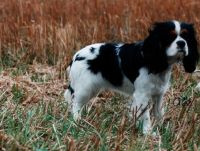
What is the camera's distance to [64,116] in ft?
13.6

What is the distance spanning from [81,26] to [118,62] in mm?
2553

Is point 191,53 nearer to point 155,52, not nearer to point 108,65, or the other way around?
point 155,52

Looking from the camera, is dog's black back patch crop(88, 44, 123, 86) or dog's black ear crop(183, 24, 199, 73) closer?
dog's black ear crop(183, 24, 199, 73)

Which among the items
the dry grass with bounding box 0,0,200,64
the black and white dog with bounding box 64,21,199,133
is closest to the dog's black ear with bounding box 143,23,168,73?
the black and white dog with bounding box 64,21,199,133

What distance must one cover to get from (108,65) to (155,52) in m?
0.52

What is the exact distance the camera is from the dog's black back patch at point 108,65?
508cm

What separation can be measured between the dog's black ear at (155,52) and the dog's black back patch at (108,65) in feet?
1.08

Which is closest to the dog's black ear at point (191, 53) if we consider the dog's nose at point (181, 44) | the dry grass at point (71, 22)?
the dog's nose at point (181, 44)

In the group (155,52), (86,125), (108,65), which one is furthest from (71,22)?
(86,125)

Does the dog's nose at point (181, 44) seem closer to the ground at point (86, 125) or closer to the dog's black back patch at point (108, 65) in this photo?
the ground at point (86, 125)

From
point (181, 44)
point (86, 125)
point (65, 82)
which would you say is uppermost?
point (181, 44)

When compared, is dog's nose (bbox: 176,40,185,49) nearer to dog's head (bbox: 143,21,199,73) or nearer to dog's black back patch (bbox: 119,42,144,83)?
dog's head (bbox: 143,21,199,73)

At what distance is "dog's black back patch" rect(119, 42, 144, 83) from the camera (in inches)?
193

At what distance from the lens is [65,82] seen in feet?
20.4
